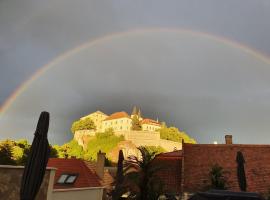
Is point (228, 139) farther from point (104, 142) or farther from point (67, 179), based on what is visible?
point (104, 142)

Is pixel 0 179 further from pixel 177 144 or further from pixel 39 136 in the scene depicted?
pixel 177 144

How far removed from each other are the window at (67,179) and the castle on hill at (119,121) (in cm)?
12037

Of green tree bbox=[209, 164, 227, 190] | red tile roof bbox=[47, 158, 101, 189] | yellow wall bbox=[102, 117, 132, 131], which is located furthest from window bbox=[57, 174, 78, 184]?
yellow wall bbox=[102, 117, 132, 131]

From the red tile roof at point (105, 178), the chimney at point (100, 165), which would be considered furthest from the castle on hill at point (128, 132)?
the chimney at point (100, 165)

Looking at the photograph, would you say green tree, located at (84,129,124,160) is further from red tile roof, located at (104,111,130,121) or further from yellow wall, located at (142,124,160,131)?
red tile roof, located at (104,111,130,121)

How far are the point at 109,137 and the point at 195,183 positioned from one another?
9678cm

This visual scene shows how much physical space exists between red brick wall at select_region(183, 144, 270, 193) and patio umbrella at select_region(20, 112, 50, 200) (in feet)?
55.8

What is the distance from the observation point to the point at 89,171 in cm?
3088

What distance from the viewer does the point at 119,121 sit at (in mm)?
156625

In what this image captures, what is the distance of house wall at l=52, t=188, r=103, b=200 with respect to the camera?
870 inches

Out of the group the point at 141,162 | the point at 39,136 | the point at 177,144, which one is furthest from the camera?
the point at 177,144

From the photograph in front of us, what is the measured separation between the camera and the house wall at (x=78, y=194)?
72.5 feet

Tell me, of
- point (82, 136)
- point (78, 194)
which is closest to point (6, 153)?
point (78, 194)

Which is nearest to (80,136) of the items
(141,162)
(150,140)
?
(150,140)
